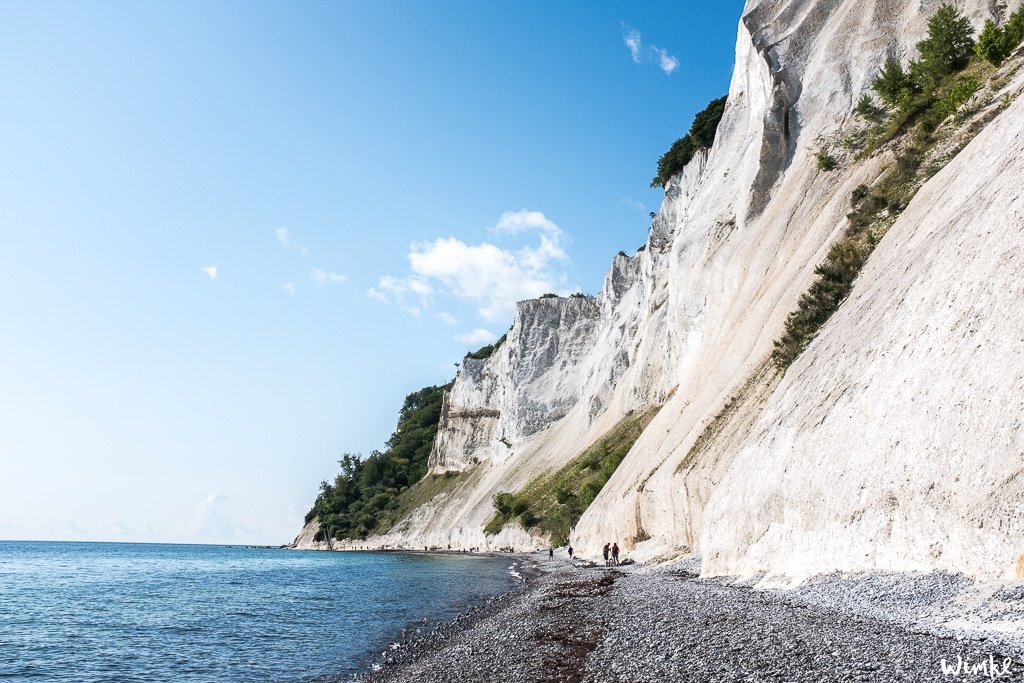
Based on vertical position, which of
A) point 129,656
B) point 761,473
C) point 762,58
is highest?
point 762,58

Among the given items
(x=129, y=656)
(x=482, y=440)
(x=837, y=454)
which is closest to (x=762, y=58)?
(x=837, y=454)

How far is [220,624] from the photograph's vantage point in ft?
79.3

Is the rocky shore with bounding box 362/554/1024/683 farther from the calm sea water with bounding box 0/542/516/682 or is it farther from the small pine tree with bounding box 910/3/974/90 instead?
the small pine tree with bounding box 910/3/974/90

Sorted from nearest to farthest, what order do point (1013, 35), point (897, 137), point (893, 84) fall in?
point (1013, 35) → point (897, 137) → point (893, 84)

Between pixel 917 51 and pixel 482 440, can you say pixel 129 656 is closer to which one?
pixel 917 51

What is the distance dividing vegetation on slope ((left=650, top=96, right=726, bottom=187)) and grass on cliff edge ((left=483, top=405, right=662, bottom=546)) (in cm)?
2334

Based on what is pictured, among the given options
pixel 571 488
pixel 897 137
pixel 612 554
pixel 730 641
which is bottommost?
pixel 730 641

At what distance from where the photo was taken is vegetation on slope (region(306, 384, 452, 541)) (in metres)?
100

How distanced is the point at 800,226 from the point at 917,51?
36.7 feet

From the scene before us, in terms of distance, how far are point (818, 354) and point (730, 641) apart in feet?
39.7

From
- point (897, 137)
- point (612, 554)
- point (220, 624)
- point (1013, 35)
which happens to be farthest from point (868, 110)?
point (220, 624)

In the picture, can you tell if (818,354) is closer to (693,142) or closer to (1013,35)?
(1013,35)

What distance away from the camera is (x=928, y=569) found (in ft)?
38.2

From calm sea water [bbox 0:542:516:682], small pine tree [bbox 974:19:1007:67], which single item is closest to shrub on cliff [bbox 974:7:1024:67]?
small pine tree [bbox 974:19:1007:67]
